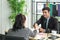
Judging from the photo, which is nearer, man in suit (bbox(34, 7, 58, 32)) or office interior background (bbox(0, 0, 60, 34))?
man in suit (bbox(34, 7, 58, 32))

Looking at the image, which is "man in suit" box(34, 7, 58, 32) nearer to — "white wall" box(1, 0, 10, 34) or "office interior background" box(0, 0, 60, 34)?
"office interior background" box(0, 0, 60, 34)

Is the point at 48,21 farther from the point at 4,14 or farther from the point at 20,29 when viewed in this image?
the point at 4,14

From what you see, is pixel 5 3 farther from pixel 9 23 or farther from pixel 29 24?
pixel 29 24

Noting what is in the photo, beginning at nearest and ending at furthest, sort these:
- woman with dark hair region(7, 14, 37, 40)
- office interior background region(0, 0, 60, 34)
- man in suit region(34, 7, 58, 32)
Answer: woman with dark hair region(7, 14, 37, 40)
man in suit region(34, 7, 58, 32)
office interior background region(0, 0, 60, 34)

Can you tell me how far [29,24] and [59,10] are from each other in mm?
1301

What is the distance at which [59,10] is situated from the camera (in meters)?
5.45

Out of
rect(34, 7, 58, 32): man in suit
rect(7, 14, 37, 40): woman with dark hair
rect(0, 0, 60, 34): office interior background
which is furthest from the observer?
rect(0, 0, 60, 34): office interior background

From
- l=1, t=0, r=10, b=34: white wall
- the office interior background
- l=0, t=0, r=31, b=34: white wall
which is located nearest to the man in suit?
the office interior background

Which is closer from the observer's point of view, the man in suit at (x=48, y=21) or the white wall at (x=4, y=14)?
the man in suit at (x=48, y=21)

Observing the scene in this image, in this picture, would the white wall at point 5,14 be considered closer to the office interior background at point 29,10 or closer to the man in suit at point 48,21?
the office interior background at point 29,10

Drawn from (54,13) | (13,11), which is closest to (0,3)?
(13,11)

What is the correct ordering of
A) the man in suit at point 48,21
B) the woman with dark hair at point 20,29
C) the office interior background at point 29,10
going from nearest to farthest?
the woman with dark hair at point 20,29
the man in suit at point 48,21
the office interior background at point 29,10

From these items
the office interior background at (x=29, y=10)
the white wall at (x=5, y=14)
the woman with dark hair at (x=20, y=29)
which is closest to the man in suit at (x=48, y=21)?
the woman with dark hair at (x=20, y=29)

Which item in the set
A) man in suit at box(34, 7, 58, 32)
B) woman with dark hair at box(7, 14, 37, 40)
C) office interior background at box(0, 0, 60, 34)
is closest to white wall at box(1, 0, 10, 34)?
office interior background at box(0, 0, 60, 34)
